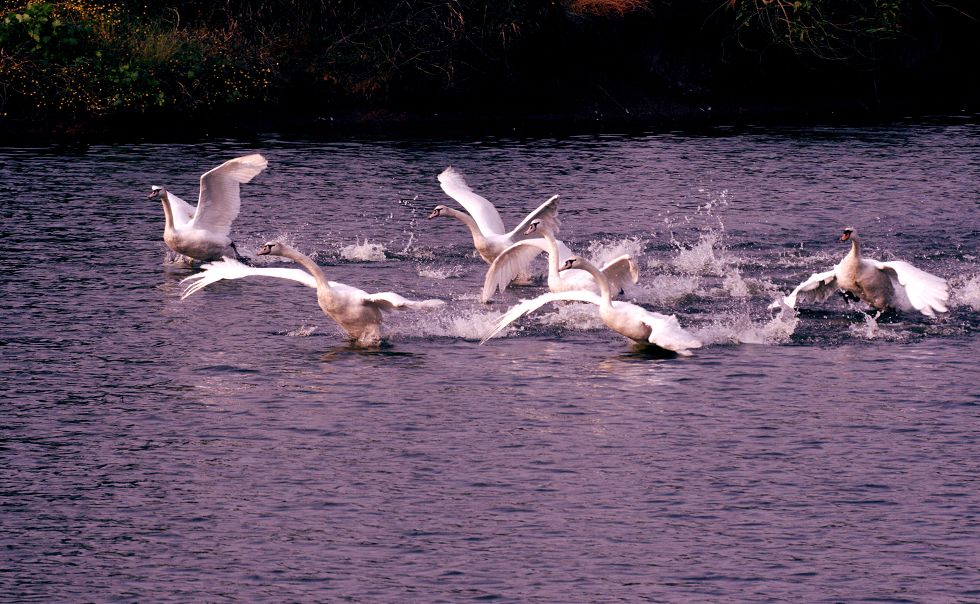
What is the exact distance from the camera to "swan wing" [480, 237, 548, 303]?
17.9 meters

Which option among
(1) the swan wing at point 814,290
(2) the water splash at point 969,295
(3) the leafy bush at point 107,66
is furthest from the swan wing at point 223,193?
(3) the leafy bush at point 107,66

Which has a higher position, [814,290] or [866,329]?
[814,290]

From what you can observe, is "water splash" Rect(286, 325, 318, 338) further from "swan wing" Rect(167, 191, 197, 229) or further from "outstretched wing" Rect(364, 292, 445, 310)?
"swan wing" Rect(167, 191, 197, 229)

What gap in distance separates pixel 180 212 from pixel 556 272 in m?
5.97

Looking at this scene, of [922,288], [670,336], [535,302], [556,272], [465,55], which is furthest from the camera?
[465,55]

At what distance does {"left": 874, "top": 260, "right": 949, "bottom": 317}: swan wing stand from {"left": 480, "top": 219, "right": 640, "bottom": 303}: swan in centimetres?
277

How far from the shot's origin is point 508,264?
18.4 meters

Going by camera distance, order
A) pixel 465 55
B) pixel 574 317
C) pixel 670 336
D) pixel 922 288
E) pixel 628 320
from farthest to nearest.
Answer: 1. pixel 465 55
2. pixel 574 317
3. pixel 922 288
4. pixel 628 320
5. pixel 670 336

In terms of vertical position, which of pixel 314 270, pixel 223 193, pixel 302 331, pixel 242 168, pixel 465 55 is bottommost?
pixel 302 331

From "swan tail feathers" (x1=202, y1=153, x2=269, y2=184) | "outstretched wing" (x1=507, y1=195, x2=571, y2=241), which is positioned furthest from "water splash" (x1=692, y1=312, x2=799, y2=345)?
Result: "swan tail feathers" (x1=202, y1=153, x2=269, y2=184)

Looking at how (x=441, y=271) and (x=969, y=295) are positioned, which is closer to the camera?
(x=969, y=295)

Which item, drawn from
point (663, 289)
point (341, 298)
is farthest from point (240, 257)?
point (663, 289)

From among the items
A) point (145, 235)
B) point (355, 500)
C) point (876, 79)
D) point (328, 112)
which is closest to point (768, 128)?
point (876, 79)

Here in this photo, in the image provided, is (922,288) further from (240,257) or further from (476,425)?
(240,257)
